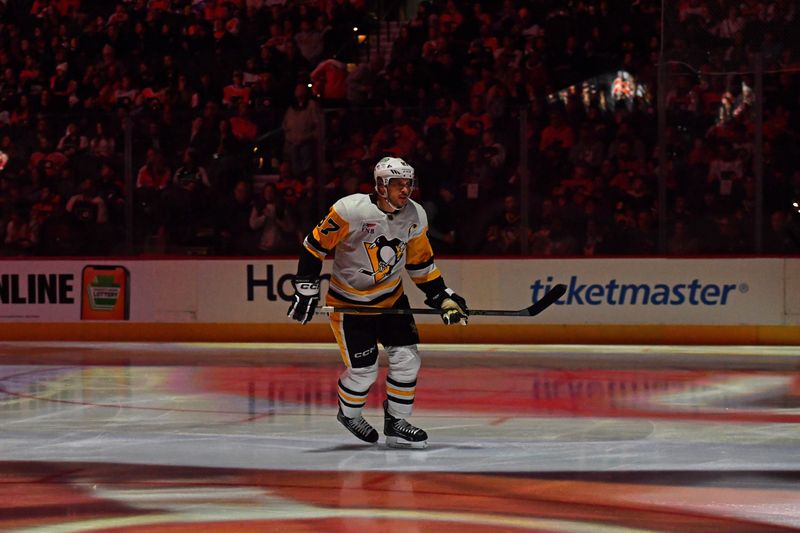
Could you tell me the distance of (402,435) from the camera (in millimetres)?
6996

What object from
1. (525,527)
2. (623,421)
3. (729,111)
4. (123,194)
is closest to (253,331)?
(123,194)

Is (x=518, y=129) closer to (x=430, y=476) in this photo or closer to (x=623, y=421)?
(x=623, y=421)

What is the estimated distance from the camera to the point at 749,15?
1245 cm

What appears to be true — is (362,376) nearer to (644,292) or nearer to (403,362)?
(403,362)

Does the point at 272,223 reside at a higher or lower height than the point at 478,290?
higher

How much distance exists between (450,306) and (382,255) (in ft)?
1.68

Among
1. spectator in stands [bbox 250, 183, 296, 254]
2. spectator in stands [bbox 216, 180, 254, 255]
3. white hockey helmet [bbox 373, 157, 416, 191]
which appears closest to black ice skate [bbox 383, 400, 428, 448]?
white hockey helmet [bbox 373, 157, 416, 191]

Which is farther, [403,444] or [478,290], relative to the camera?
[478,290]

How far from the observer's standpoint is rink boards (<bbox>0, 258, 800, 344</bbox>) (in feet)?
41.5

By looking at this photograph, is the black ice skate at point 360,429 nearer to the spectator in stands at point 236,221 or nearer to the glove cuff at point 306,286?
the glove cuff at point 306,286

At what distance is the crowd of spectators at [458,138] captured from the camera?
40.8 feet

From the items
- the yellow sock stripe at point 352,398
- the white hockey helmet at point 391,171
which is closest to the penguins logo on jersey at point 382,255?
the white hockey helmet at point 391,171

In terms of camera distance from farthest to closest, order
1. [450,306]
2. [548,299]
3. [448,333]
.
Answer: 1. [448,333]
2. [548,299]
3. [450,306]

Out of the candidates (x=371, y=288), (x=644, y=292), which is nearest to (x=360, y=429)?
(x=371, y=288)
